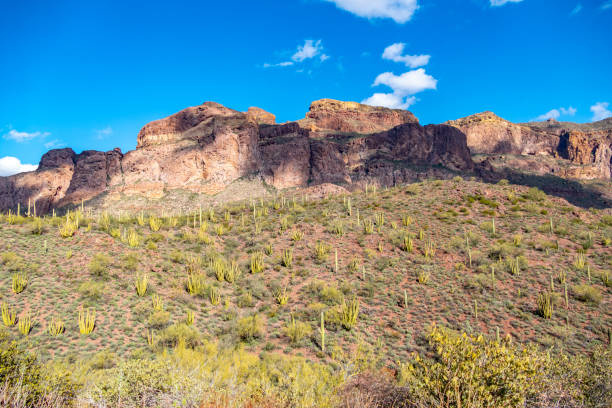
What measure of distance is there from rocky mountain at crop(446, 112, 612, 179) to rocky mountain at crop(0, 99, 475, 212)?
110ft

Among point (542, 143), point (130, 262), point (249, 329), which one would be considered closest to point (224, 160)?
point (130, 262)

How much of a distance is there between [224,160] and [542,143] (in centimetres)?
12974

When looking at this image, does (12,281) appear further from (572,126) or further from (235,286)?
(572,126)

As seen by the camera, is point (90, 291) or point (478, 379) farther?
point (90, 291)

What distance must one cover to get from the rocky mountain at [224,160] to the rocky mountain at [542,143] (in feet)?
110

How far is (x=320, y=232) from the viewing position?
2502 centimetres

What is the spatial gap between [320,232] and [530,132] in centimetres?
15222

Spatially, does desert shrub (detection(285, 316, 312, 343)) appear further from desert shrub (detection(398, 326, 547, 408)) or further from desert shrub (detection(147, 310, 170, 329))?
desert shrub (detection(398, 326, 547, 408))

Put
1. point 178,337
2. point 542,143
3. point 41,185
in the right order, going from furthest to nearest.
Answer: point 542,143 → point 41,185 → point 178,337

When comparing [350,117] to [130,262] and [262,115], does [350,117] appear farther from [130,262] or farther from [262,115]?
[130,262]

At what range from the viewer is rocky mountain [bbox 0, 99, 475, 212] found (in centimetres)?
7931

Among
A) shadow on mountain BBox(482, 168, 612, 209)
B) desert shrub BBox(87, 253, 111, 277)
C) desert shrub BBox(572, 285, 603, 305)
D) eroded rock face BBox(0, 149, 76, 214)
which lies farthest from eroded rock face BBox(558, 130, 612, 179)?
eroded rock face BBox(0, 149, 76, 214)

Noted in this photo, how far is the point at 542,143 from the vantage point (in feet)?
458

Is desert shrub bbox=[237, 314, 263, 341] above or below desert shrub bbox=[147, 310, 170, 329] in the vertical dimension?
below
